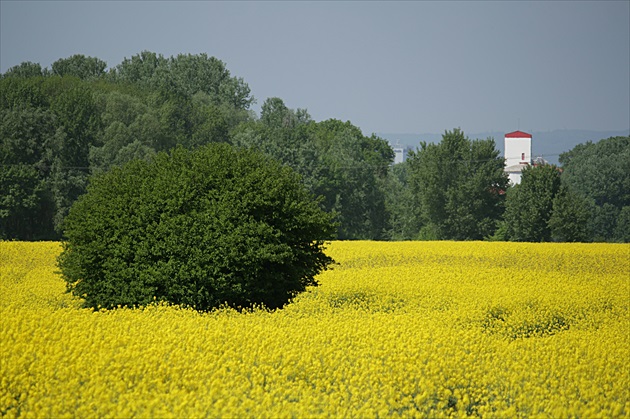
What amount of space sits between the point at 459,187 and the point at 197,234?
2579 inches

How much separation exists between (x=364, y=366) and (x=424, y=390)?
0.75m

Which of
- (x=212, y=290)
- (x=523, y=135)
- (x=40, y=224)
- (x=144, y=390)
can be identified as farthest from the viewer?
(x=523, y=135)

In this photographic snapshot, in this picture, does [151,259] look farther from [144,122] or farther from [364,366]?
[144,122]

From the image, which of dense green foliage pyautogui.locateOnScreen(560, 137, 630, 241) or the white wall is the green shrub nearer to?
dense green foliage pyautogui.locateOnScreen(560, 137, 630, 241)

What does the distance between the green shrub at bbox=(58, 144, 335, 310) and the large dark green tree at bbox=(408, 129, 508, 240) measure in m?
62.2

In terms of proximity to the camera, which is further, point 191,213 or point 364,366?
point 191,213

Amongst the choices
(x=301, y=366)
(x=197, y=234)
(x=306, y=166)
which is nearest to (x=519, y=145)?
(x=306, y=166)

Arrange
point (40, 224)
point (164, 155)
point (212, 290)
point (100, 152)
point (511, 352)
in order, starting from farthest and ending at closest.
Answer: point (100, 152)
point (40, 224)
point (164, 155)
point (212, 290)
point (511, 352)

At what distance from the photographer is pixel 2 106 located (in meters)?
69.4

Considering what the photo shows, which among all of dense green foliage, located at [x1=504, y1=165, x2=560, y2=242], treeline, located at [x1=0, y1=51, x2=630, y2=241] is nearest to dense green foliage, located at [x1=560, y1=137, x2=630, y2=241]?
treeline, located at [x1=0, y1=51, x2=630, y2=241]

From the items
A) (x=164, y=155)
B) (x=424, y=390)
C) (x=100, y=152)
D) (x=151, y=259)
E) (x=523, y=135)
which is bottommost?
(x=424, y=390)

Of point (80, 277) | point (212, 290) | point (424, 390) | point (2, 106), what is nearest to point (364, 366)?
point (424, 390)

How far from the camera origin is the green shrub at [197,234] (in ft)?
50.9

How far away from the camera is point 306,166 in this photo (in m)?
78.8
